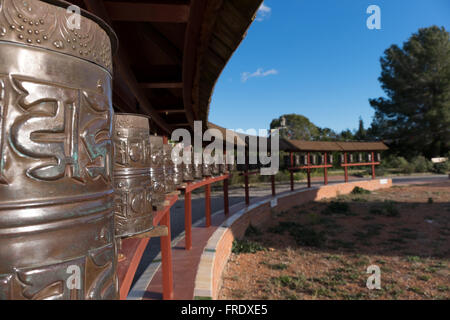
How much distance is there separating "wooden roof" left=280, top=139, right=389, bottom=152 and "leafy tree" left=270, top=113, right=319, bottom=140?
795 inches

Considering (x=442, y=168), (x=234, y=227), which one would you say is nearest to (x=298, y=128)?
(x=442, y=168)

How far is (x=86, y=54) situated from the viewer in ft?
2.57

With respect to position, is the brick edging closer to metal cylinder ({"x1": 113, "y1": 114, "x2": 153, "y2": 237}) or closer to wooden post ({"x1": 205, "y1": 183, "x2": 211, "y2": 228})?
wooden post ({"x1": 205, "y1": 183, "x2": 211, "y2": 228})

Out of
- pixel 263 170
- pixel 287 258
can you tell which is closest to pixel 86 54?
pixel 287 258

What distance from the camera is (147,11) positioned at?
5.78ft

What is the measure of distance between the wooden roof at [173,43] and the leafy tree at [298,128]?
35369 millimetres

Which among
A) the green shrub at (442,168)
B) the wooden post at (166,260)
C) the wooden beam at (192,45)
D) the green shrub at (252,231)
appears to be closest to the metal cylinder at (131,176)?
the wooden beam at (192,45)

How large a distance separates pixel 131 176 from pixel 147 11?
1077 mm

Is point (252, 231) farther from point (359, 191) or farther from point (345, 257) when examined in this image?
point (359, 191)

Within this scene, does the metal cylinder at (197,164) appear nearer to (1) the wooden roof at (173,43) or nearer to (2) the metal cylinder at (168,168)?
(1) the wooden roof at (173,43)

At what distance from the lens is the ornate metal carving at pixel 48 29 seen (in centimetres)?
63

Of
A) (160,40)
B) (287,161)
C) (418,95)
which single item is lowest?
(287,161)

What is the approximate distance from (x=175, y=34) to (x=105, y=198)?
2.27 metres
